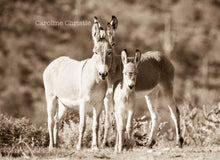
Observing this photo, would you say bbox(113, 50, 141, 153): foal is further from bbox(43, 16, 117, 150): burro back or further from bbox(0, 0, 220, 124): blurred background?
bbox(0, 0, 220, 124): blurred background

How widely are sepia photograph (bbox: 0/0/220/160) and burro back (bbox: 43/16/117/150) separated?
2 centimetres

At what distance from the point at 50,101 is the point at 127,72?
2180 millimetres

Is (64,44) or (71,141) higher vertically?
(64,44)

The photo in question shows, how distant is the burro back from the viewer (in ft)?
24.3

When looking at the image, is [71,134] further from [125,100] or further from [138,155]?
[138,155]


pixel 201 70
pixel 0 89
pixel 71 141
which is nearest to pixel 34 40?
pixel 0 89

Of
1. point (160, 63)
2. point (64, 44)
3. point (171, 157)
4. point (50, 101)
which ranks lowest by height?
point (171, 157)

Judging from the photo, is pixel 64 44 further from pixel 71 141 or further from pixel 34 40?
pixel 71 141

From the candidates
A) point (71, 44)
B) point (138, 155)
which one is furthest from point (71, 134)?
point (71, 44)

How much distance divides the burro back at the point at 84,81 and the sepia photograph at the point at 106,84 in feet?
0.06

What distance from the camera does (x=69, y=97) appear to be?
26.7 ft

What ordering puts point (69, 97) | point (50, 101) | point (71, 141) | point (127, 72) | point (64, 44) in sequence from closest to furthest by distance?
1. point (127, 72)
2. point (69, 97)
3. point (50, 101)
4. point (71, 141)
5. point (64, 44)

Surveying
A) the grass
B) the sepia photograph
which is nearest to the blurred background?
the sepia photograph

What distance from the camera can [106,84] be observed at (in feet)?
25.3
